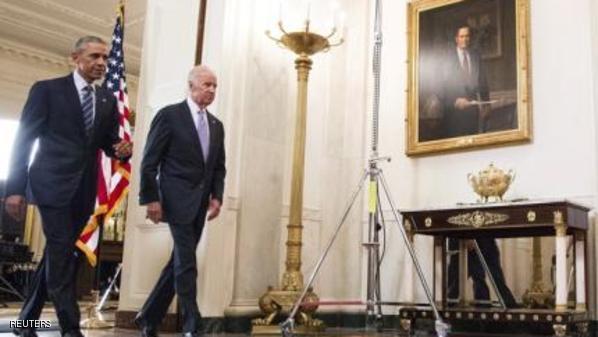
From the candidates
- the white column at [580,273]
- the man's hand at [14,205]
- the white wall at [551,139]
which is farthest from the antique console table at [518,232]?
the man's hand at [14,205]

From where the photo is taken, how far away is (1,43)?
10.2 meters

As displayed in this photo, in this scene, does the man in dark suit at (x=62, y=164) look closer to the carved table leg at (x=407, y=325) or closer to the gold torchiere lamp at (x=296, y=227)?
the gold torchiere lamp at (x=296, y=227)

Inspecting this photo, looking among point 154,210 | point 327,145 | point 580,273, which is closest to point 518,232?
point 580,273

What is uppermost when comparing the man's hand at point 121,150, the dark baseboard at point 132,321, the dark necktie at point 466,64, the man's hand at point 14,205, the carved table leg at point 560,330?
the dark necktie at point 466,64

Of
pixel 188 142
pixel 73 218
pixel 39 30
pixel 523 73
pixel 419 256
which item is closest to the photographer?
pixel 73 218

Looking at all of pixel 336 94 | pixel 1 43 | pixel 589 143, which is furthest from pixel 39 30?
pixel 589 143

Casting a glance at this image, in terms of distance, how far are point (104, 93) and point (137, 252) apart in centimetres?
181

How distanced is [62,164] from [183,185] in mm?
670

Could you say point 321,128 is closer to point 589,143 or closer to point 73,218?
point 589,143

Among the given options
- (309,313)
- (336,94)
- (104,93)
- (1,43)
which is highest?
(1,43)

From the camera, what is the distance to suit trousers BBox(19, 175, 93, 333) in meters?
2.79

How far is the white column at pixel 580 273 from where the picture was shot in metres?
3.88

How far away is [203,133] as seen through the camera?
3.58 metres

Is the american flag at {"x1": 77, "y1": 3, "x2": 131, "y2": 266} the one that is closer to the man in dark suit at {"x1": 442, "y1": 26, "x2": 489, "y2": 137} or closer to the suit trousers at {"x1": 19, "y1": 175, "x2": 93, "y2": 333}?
the suit trousers at {"x1": 19, "y1": 175, "x2": 93, "y2": 333}
